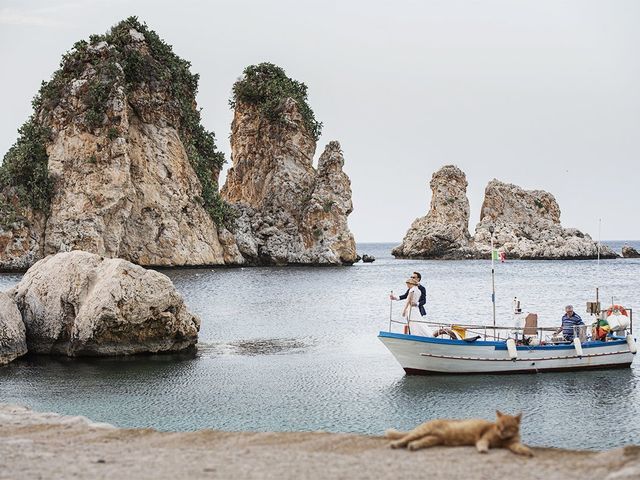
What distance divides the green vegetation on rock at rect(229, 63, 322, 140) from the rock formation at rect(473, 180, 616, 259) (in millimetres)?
46270

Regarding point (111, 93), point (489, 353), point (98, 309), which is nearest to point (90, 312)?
point (98, 309)

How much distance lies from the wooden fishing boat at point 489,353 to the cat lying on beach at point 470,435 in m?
12.9

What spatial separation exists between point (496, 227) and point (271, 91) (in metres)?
54.4

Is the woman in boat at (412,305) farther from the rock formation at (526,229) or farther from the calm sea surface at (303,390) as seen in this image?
the rock formation at (526,229)

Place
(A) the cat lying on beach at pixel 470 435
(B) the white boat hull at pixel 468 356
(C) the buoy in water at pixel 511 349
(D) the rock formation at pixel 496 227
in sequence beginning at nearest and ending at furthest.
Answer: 1. (A) the cat lying on beach at pixel 470 435
2. (B) the white boat hull at pixel 468 356
3. (C) the buoy in water at pixel 511 349
4. (D) the rock formation at pixel 496 227

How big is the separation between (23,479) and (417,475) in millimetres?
5059

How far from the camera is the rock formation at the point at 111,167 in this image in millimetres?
74375

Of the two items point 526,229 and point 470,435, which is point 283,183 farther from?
point 470,435

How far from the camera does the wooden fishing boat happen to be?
24.7 m

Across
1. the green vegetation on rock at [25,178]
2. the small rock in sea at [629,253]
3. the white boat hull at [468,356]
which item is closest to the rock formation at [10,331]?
the white boat hull at [468,356]

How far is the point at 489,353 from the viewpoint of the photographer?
25.0 meters

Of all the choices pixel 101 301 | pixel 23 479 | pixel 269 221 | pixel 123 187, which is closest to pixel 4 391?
pixel 101 301

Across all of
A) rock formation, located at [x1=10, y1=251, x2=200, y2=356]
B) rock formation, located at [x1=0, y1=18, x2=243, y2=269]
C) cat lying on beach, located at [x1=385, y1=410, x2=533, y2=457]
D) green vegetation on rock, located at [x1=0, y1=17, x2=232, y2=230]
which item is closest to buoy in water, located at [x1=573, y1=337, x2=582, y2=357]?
rock formation, located at [x1=10, y1=251, x2=200, y2=356]

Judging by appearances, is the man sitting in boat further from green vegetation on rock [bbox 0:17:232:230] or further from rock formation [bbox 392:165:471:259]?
rock formation [bbox 392:165:471:259]
